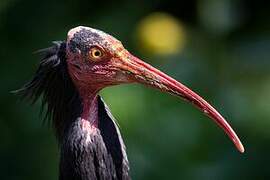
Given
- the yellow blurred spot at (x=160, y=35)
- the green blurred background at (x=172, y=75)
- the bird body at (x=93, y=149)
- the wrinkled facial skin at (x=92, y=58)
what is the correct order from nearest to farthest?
the wrinkled facial skin at (x=92, y=58) → the bird body at (x=93, y=149) → the green blurred background at (x=172, y=75) → the yellow blurred spot at (x=160, y=35)

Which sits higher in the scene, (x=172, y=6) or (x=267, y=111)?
(x=172, y=6)

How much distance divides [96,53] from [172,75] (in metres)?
5.04

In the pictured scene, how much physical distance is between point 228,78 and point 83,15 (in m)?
1.97

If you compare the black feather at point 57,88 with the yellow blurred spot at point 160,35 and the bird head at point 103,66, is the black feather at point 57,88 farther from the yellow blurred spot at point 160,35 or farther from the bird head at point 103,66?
the yellow blurred spot at point 160,35

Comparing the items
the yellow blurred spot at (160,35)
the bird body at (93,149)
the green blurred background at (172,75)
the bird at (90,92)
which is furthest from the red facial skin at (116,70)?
the yellow blurred spot at (160,35)

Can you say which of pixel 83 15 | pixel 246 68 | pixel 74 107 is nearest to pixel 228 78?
pixel 246 68

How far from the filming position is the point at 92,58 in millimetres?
5531

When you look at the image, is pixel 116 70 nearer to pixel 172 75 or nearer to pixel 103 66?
pixel 103 66

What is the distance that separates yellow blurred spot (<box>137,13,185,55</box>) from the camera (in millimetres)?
11094

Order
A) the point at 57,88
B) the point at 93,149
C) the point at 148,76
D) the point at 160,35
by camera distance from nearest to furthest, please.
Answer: the point at 148,76 → the point at 93,149 → the point at 57,88 → the point at 160,35

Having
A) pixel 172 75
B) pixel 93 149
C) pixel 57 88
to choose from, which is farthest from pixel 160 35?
pixel 93 149

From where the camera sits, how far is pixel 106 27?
37.4ft

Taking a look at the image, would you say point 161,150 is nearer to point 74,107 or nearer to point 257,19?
point 257,19

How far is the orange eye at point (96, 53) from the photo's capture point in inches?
217
